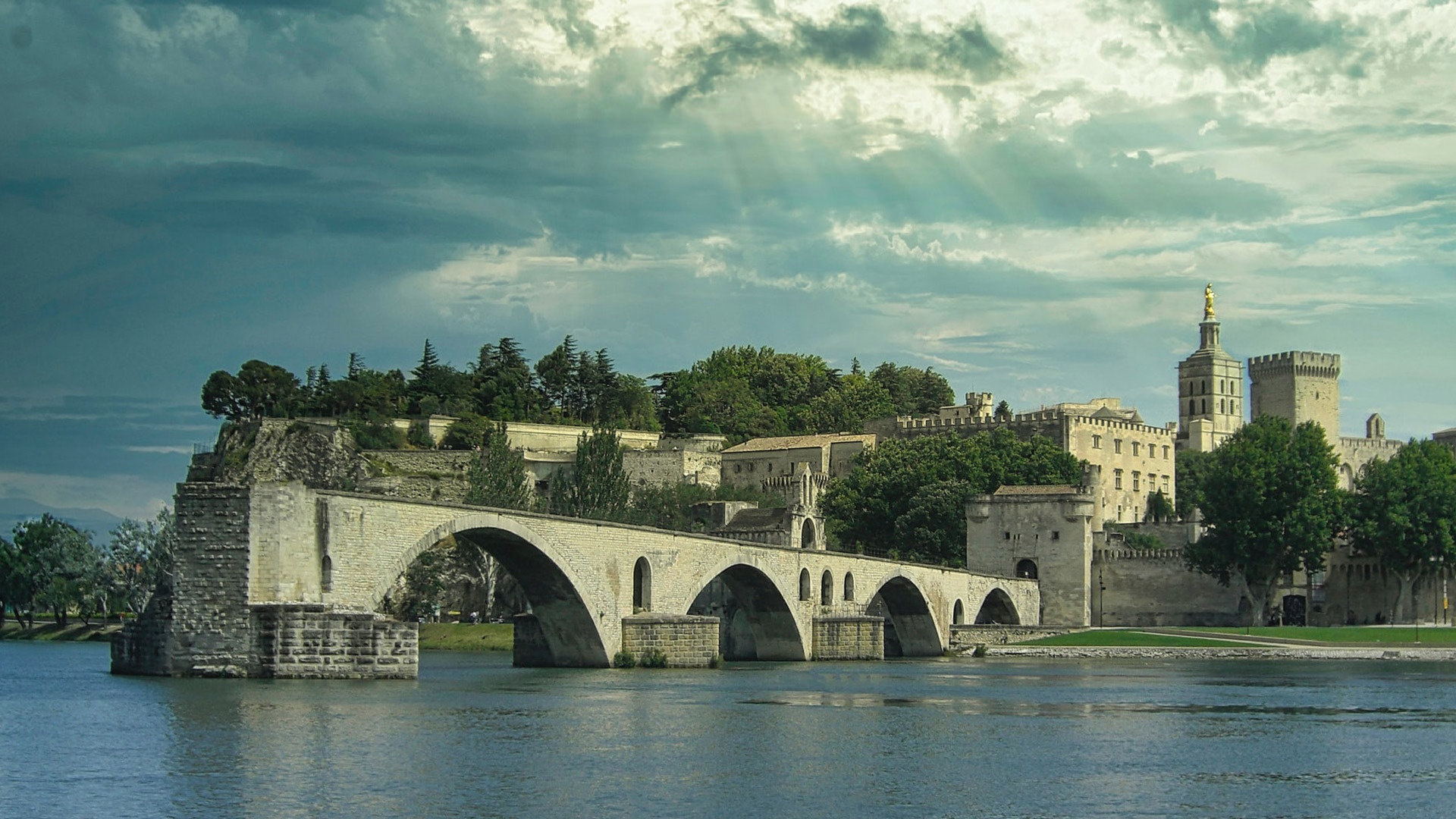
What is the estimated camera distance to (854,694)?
163 feet

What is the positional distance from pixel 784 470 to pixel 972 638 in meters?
37.3

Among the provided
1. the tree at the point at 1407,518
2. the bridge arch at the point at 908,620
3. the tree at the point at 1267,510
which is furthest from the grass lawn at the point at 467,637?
the tree at the point at 1407,518

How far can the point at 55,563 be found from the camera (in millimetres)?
102625

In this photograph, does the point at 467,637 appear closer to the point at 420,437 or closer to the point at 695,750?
the point at 420,437

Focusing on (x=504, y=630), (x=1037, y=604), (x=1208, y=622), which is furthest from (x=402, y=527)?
(x=1208, y=622)

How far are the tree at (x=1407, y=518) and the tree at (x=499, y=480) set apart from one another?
45.1 meters

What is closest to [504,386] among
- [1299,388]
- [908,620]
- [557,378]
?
[557,378]

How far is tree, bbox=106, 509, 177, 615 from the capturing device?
3575 inches

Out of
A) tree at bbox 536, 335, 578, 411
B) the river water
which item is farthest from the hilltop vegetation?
the river water

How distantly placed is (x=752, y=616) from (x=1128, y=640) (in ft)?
73.4

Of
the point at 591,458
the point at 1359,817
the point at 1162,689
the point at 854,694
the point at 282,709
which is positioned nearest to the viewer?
the point at 1359,817

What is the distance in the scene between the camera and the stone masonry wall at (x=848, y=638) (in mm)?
72000

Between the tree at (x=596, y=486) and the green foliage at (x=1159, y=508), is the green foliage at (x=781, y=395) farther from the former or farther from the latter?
the tree at (x=596, y=486)

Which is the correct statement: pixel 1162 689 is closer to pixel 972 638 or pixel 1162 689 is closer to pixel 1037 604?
pixel 972 638
